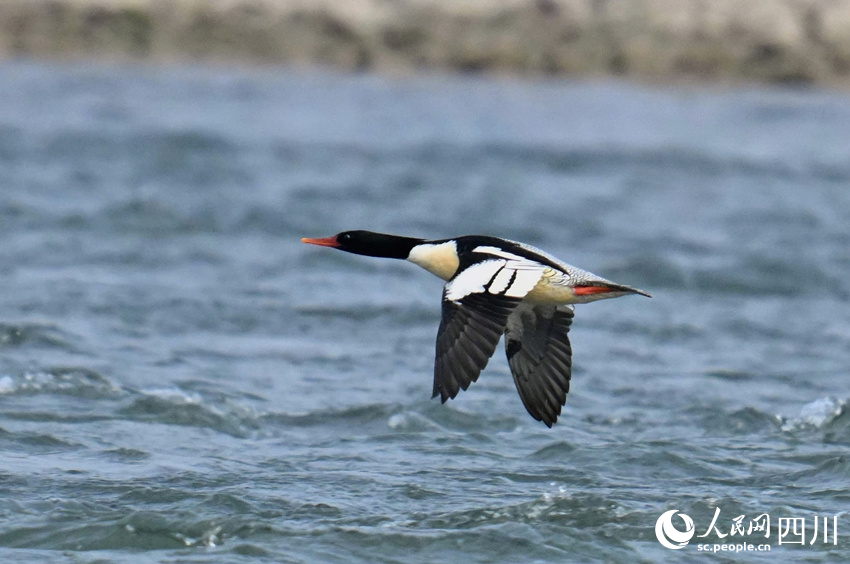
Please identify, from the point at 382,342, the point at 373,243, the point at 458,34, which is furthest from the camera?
the point at 458,34

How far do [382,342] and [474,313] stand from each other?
3.94m

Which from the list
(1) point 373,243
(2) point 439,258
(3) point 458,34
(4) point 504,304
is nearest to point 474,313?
(4) point 504,304

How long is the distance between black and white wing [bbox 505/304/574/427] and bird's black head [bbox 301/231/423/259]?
0.76 metres

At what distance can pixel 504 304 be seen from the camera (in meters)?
6.27

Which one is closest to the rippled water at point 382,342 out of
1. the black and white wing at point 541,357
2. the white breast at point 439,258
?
the black and white wing at point 541,357

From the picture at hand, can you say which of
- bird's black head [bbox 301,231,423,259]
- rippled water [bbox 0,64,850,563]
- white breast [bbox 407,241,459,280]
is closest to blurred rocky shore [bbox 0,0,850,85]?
rippled water [bbox 0,64,850,563]

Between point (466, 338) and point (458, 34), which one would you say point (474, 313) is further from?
point (458, 34)

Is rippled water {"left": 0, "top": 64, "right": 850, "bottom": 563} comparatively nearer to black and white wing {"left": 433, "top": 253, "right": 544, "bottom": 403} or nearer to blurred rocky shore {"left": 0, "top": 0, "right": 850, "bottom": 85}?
black and white wing {"left": 433, "top": 253, "right": 544, "bottom": 403}

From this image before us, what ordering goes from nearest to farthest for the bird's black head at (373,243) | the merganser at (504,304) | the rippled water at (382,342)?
the merganser at (504,304) → the rippled water at (382,342) → the bird's black head at (373,243)

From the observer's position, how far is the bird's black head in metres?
7.72

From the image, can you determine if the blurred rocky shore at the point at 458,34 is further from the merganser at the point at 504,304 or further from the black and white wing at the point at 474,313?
the black and white wing at the point at 474,313

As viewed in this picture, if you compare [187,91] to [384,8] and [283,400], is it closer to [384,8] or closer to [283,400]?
[384,8]

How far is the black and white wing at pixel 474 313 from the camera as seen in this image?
588 cm

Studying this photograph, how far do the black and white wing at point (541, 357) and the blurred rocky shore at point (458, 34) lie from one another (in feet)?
66.2
